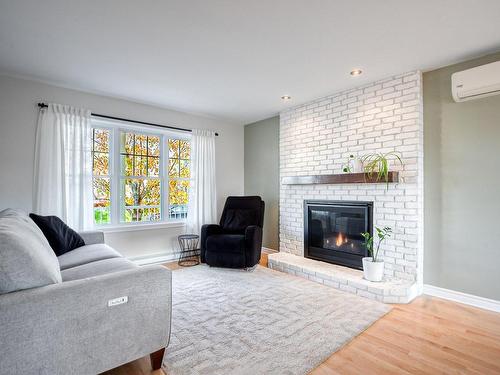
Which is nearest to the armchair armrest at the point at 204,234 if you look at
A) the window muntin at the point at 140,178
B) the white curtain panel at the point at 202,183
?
the white curtain panel at the point at 202,183

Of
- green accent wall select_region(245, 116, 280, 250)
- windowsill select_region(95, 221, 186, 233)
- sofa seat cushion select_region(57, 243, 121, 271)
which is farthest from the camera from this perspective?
green accent wall select_region(245, 116, 280, 250)

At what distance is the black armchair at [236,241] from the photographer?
363 centimetres

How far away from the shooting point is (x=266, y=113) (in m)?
4.56

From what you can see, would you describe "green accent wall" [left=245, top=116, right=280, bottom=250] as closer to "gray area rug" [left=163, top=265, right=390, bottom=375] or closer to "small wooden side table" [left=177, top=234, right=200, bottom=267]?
"small wooden side table" [left=177, top=234, right=200, bottom=267]

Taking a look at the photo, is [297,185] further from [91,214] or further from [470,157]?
[91,214]

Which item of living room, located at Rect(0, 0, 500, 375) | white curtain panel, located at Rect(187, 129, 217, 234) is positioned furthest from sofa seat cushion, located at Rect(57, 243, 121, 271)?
white curtain panel, located at Rect(187, 129, 217, 234)

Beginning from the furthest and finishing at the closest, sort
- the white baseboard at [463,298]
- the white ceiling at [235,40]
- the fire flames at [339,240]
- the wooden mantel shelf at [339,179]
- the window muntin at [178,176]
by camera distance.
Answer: the window muntin at [178,176] → the fire flames at [339,240] → the wooden mantel shelf at [339,179] → the white baseboard at [463,298] → the white ceiling at [235,40]

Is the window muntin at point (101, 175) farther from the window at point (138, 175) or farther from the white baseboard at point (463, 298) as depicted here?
the white baseboard at point (463, 298)

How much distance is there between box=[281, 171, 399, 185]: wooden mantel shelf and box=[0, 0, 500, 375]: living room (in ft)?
0.08

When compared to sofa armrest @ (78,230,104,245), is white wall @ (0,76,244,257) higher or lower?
higher

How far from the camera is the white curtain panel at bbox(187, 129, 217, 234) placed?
14.6 feet

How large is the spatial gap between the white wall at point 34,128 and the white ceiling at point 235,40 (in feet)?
0.69

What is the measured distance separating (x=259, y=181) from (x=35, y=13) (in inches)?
145

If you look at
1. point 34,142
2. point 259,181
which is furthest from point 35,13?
point 259,181
